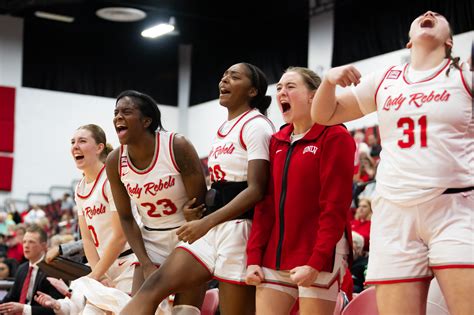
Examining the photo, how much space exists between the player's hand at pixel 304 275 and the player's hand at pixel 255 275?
0.26 meters

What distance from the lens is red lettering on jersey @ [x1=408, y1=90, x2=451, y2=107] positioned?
3.13m

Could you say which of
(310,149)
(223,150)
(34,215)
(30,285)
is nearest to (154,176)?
(223,150)

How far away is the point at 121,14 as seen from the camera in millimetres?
17719

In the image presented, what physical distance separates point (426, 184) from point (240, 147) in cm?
143

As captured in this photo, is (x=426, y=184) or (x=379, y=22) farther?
(x=379, y=22)

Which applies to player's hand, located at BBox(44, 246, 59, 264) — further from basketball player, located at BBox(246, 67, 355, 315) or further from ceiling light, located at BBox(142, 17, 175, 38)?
ceiling light, located at BBox(142, 17, 175, 38)

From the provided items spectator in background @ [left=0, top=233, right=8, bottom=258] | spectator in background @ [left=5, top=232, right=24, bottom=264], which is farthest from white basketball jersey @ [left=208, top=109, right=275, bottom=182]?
spectator in background @ [left=0, top=233, right=8, bottom=258]

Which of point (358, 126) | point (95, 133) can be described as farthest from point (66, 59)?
point (95, 133)

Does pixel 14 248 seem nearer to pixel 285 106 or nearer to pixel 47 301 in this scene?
pixel 47 301

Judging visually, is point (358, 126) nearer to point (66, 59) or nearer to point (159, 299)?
point (66, 59)

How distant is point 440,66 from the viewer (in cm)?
322

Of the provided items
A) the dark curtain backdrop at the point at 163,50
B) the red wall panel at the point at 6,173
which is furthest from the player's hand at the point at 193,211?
the red wall panel at the point at 6,173

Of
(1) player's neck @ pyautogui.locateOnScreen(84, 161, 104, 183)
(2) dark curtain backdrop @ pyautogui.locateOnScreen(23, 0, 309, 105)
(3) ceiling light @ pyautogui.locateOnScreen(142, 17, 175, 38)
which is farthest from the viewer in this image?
(3) ceiling light @ pyautogui.locateOnScreen(142, 17, 175, 38)

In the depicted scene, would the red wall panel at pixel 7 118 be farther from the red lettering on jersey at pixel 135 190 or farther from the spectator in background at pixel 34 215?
the red lettering on jersey at pixel 135 190
